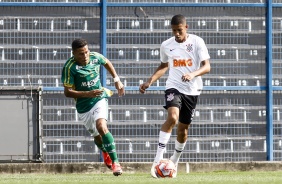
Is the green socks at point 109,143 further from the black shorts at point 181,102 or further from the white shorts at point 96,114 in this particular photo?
the black shorts at point 181,102

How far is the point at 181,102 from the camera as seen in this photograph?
1739cm

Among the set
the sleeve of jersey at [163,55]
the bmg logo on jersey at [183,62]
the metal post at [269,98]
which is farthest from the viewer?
the metal post at [269,98]

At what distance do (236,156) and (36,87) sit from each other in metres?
3.60

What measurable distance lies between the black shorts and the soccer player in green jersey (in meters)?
0.67

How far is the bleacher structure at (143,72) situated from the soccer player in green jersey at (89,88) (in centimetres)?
296

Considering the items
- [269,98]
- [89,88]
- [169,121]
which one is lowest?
[169,121]

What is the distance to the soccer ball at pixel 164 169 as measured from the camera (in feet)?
54.6

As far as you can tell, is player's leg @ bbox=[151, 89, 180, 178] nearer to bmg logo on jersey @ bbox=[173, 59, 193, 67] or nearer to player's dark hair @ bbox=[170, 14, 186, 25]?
bmg logo on jersey @ bbox=[173, 59, 193, 67]

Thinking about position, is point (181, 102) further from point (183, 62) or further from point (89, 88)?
point (89, 88)

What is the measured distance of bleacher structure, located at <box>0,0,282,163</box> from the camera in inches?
819

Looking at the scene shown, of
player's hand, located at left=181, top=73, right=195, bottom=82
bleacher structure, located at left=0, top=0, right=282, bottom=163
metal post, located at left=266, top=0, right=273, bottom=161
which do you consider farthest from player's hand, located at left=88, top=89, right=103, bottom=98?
metal post, located at left=266, top=0, right=273, bottom=161

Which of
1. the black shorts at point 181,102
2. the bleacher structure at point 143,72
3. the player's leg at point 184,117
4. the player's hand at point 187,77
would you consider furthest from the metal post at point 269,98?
the player's hand at point 187,77

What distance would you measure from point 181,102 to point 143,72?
12.5ft

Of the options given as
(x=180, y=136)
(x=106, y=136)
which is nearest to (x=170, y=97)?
(x=180, y=136)
